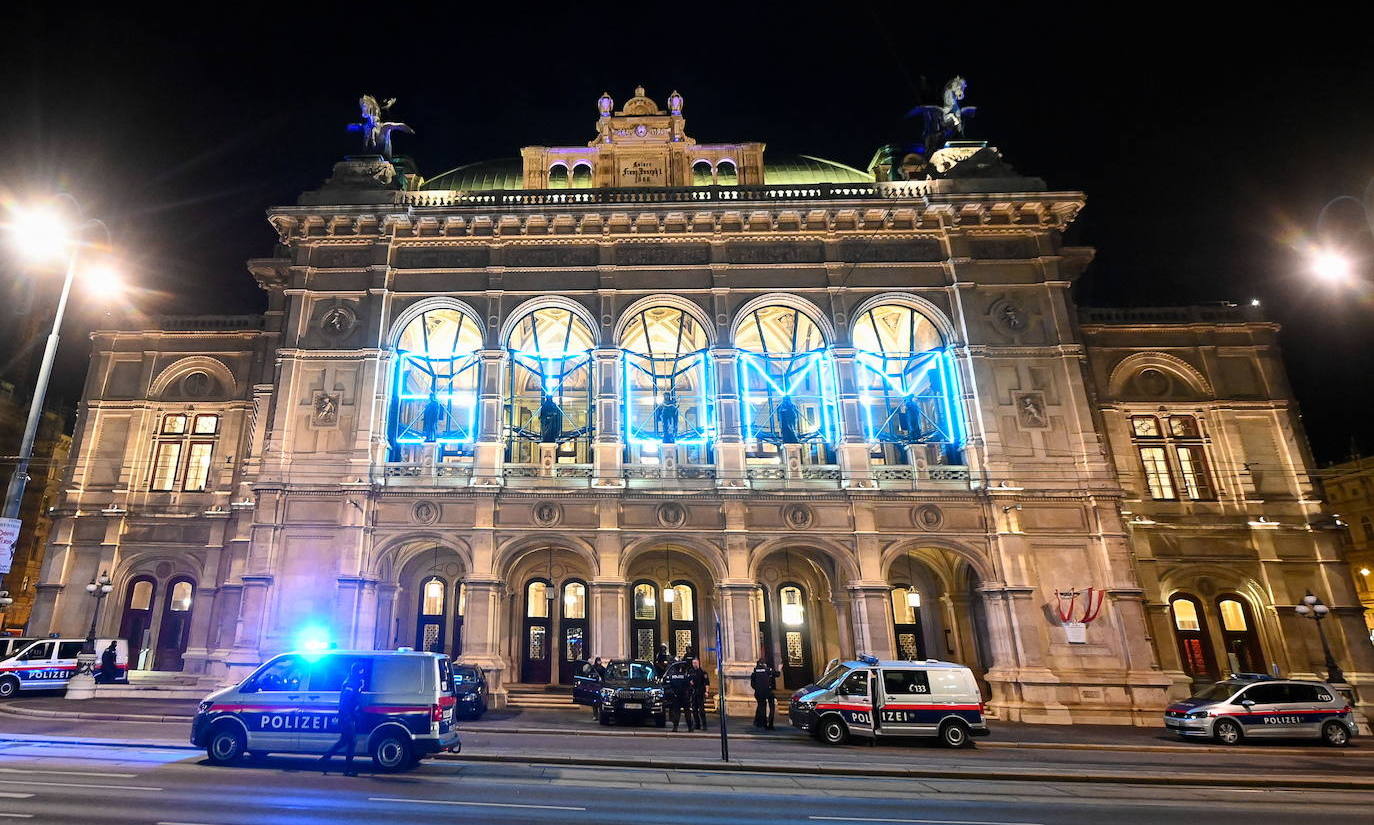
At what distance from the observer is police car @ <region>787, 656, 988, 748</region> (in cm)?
1572

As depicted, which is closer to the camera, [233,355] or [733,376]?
[733,376]

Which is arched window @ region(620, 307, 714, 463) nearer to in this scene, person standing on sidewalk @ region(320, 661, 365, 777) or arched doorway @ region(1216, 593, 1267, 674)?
person standing on sidewalk @ region(320, 661, 365, 777)

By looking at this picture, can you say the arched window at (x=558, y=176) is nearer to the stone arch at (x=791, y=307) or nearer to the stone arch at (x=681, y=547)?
the stone arch at (x=791, y=307)

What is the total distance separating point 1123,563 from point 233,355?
33879 mm

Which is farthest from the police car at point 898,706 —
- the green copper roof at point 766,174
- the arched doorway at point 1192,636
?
the green copper roof at point 766,174

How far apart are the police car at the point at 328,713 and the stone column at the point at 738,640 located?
10.4 metres

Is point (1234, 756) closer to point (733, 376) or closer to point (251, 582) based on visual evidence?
point (733, 376)

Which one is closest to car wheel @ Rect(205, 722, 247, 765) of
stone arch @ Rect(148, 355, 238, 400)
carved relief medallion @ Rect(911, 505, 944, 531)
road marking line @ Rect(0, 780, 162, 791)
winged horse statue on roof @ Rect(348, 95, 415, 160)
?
road marking line @ Rect(0, 780, 162, 791)

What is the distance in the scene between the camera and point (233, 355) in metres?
28.5

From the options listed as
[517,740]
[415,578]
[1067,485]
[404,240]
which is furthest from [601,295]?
[1067,485]

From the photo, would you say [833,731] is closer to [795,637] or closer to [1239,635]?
[795,637]

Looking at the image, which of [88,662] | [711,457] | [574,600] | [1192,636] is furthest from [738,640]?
[88,662]

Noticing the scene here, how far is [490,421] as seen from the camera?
78.0 feet

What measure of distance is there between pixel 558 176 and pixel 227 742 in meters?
24.5
